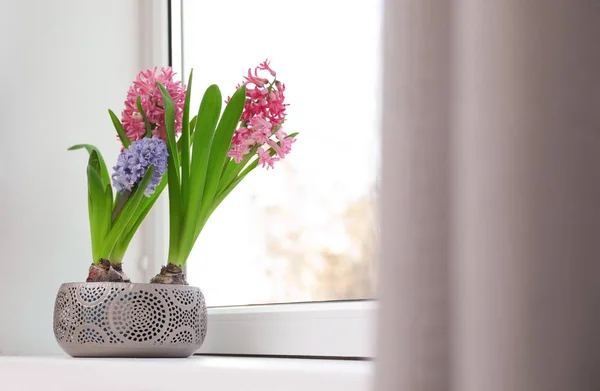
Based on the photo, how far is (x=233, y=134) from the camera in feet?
3.72

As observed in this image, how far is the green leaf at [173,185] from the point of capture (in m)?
1.14

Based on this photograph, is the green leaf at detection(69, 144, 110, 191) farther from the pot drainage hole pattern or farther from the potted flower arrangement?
the pot drainage hole pattern

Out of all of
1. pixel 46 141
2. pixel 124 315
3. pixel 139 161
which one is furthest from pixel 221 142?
pixel 46 141

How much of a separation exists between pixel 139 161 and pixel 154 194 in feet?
0.41

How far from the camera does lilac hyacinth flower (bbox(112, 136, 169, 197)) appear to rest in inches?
43.0

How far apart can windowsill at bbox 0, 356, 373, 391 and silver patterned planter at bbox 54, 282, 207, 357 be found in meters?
0.08

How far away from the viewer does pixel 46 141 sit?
4.50 feet

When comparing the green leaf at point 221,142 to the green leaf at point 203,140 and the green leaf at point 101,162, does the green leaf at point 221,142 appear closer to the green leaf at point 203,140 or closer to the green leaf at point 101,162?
the green leaf at point 203,140

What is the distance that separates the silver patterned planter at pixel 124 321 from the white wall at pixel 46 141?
9.9 inches

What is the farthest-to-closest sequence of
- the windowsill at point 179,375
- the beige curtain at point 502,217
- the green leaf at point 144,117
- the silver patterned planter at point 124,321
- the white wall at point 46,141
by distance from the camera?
1. the white wall at point 46,141
2. the green leaf at point 144,117
3. the silver patterned planter at point 124,321
4. the windowsill at point 179,375
5. the beige curtain at point 502,217

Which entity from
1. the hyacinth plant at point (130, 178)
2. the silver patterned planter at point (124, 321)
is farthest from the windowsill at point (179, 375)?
the hyacinth plant at point (130, 178)

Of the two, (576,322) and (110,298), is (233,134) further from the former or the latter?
(576,322)

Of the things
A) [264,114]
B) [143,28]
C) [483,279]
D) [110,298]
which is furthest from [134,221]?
[483,279]

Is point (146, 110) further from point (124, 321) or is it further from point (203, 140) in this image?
point (124, 321)
